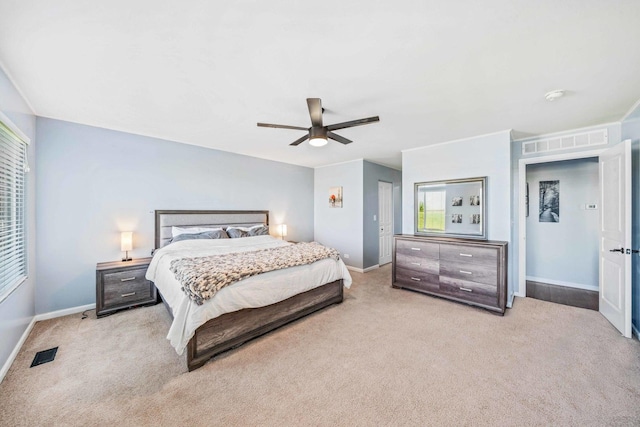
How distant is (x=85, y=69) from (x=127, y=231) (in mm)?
2415

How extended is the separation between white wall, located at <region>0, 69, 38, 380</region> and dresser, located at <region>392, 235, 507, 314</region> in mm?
4659

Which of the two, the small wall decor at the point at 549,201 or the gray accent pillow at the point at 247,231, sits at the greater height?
→ the small wall decor at the point at 549,201

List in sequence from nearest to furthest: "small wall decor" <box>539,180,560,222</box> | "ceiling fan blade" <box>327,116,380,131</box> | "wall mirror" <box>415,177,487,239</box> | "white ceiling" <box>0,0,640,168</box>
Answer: "white ceiling" <box>0,0,640,168</box>, "ceiling fan blade" <box>327,116,380,131</box>, "wall mirror" <box>415,177,487,239</box>, "small wall decor" <box>539,180,560,222</box>


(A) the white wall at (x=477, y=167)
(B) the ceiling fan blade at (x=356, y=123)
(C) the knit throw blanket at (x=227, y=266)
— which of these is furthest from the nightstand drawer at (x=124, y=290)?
(A) the white wall at (x=477, y=167)

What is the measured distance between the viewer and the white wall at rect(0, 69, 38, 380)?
2.11 metres

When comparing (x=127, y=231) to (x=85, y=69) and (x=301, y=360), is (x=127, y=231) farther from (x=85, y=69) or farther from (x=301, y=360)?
(x=301, y=360)

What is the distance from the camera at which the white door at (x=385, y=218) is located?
6.07 meters

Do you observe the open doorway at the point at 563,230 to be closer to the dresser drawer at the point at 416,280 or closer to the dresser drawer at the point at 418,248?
the dresser drawer at the point at 416,280

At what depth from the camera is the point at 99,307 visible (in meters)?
3.16

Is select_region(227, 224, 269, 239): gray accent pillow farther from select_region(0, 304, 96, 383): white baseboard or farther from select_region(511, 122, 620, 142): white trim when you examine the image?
select_region(511, 122, 620, 142): white trim

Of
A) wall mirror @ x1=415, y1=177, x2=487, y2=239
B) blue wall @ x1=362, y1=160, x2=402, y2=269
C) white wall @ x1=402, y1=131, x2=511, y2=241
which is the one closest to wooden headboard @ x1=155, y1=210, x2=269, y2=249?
blue wall @ x1=362, y1=160, x2=402, y2=269

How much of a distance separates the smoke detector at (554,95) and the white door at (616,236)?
1.01 metres

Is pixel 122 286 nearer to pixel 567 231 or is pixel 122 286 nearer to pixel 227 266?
pixel 227 266

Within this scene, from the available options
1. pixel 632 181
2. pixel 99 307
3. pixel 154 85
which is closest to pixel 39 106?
pixel 154 85
